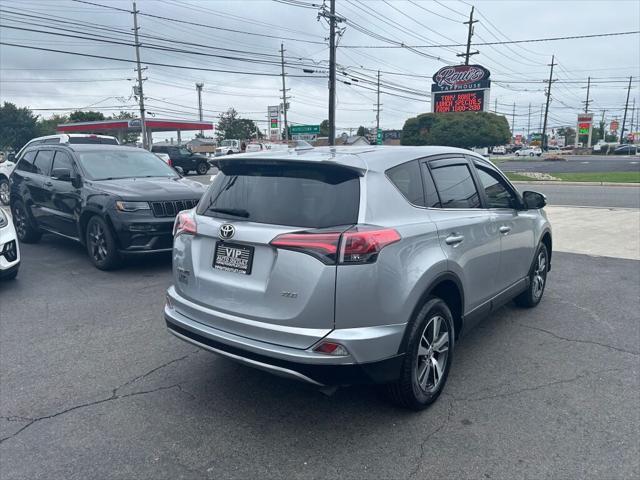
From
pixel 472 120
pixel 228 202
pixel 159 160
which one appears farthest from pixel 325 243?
pixel 472 120

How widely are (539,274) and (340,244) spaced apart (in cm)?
370

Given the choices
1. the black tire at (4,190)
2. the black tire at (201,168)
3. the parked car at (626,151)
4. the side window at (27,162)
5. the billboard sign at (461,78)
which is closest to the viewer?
the side window at (27,162)

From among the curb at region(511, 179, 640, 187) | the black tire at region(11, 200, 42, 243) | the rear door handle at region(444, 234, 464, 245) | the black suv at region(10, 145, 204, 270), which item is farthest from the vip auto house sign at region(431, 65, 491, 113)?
the rear door handle at region(444, 234, 464, 245)

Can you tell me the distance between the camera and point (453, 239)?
3.57 meters

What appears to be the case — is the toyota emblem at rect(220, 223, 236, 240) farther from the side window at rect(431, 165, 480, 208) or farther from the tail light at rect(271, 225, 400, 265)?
the side window at rect(431, 165, 480, 208)

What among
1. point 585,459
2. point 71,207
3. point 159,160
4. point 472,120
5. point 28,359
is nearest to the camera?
point 585,459

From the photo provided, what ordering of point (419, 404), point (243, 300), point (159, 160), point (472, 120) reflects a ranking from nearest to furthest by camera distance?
point (243, 300), point (419, 404), point (159, 160), point (472, 120)

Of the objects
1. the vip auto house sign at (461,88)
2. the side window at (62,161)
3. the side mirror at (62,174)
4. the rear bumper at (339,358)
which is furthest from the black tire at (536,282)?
the vip auto house sign at (461,88)

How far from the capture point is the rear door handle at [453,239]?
3507 mm

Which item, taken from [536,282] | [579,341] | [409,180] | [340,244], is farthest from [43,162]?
[579,341]

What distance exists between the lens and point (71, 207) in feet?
24.8

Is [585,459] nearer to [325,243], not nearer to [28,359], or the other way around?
[325,243]

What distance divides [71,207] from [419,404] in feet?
20.6

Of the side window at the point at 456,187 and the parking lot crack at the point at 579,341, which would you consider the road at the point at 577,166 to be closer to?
the parking lot crack at the point at 579,341
